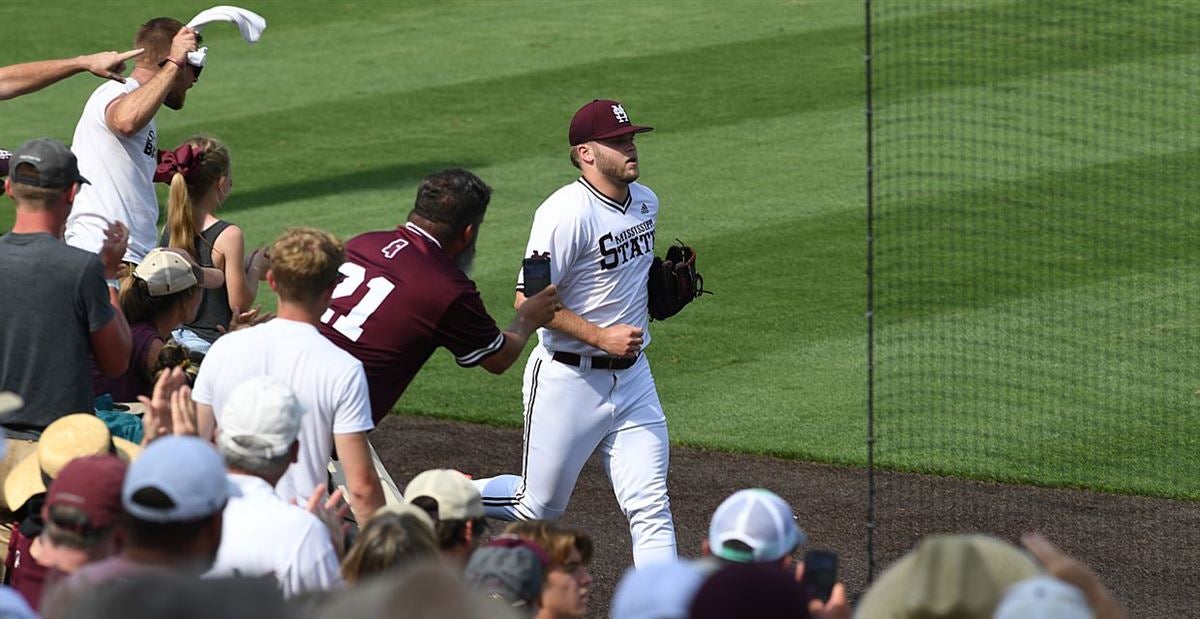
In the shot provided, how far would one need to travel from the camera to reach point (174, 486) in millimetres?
3688

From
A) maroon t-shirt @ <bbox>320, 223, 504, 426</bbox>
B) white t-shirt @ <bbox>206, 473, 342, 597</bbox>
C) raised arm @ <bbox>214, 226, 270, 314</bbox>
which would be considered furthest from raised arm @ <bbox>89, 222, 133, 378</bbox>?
raised arm @ <bbox>214, 226, 270, 314</bbox>

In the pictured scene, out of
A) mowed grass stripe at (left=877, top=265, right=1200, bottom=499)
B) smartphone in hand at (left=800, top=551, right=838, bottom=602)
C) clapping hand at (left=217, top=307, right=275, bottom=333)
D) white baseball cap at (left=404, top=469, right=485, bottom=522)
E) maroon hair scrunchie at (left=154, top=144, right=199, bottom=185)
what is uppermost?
maroon hair scrunchie at (left=154, top=144, right=199, bottom=185)

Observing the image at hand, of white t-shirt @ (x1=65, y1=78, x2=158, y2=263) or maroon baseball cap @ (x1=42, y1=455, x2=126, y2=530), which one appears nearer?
maroon baseball cap @ (x1=42, y1=455, x2=126, y2=530)

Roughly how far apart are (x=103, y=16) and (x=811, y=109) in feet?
30.3

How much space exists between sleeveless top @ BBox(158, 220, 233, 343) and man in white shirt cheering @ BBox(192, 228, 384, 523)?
2173mm

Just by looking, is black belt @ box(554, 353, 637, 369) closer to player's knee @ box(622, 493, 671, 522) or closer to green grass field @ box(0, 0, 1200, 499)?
player's knee @ box(622, 493, 671, 522)

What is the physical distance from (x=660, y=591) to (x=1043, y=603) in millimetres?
677

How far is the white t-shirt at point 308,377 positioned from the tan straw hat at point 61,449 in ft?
1.34

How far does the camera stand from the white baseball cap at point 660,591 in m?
3.09

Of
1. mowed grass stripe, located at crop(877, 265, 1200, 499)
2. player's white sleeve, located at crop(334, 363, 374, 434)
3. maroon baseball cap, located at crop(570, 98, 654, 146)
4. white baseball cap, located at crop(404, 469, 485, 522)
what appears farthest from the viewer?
mowed grass stripe, located at crop(877, 265, 1200, 499)

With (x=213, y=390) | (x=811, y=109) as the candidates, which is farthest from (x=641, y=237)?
(x=811, y=109)

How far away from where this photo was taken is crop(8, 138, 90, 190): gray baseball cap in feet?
17.9

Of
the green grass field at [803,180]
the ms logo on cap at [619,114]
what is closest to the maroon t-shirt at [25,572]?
the ms logo on cap at [619,114]

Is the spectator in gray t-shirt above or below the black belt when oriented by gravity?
above
